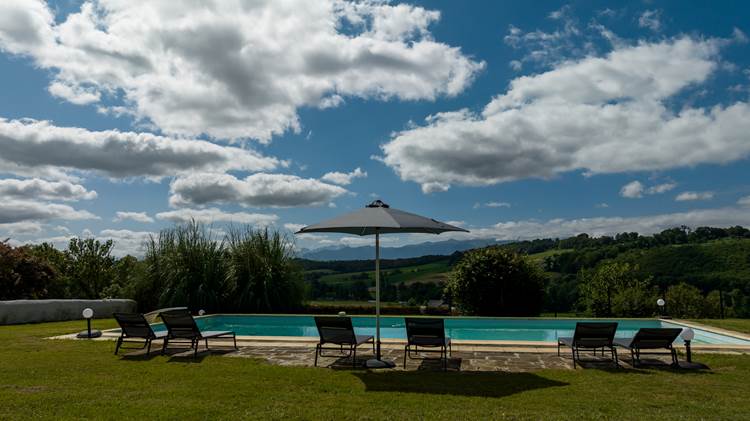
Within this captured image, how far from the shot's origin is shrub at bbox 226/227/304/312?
16.5 metres

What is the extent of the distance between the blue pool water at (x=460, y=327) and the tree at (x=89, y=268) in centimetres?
1305

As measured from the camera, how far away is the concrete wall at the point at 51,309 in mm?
12674

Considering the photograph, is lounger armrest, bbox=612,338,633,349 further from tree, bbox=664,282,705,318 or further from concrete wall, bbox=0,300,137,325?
tree, bbox=664,282,705,318

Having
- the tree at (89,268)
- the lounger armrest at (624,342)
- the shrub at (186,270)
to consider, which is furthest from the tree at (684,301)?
the tree at (89,268)

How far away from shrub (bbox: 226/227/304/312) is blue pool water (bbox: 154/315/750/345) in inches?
53.8

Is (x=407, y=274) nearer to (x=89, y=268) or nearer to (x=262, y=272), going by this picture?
(x=89, y=268)

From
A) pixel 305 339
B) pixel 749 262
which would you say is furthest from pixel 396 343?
pixel 749 262

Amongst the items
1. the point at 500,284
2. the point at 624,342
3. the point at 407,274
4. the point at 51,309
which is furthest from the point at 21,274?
the point at 407,274

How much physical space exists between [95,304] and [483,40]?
12731 mm

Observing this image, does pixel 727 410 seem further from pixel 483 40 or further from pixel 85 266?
pixel 85 266

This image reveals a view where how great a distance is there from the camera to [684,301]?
1248 inches

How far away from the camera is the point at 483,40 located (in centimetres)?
1257

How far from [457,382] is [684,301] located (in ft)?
105

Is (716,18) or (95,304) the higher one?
(716,18)
